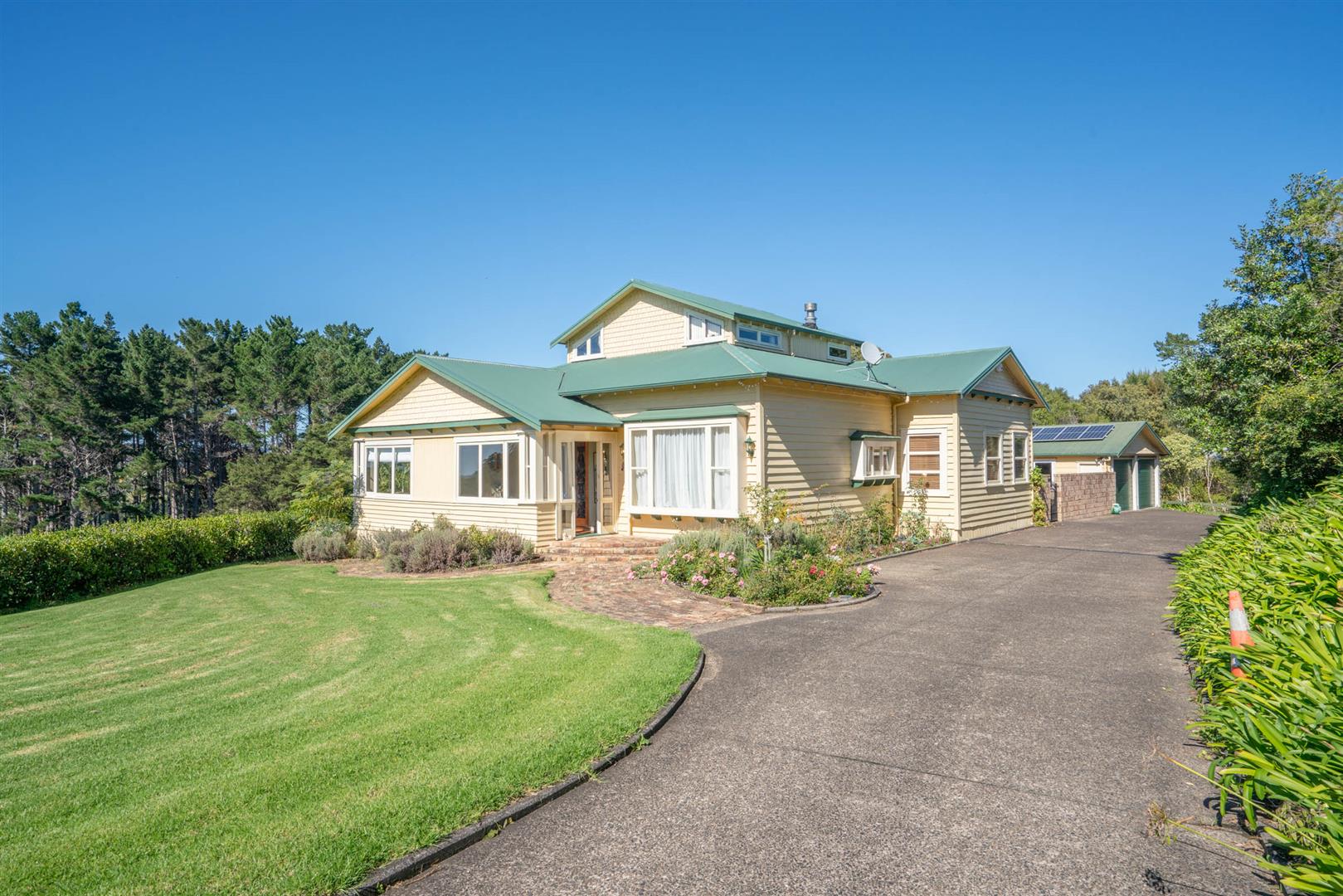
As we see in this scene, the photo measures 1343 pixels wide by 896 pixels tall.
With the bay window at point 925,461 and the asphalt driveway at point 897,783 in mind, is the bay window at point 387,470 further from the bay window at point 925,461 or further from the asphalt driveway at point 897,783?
the bay window at point 925,461

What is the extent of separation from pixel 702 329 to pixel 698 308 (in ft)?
1.96

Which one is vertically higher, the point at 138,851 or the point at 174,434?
the point at 174,434

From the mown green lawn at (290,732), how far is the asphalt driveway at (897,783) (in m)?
0.50

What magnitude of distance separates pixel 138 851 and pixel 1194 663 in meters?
9.11

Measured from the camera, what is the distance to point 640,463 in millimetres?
17109

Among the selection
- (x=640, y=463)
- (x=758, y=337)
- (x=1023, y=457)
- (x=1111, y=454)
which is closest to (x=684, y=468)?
(x=640, y=463)

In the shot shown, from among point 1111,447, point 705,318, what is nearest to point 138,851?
point 705,318

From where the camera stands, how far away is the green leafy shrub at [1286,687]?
3.20 metres

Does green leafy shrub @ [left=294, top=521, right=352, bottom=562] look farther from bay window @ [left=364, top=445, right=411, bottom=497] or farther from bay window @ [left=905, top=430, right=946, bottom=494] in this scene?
bay window @ [left=905, top=430, right=946, bottom=494]

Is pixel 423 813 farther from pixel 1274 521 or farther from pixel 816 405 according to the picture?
pixel 816 405

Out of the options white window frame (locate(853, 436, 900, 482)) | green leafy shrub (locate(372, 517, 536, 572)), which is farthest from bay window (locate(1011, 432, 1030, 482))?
green leafy shrub (locate(372, 517, 536, 572))

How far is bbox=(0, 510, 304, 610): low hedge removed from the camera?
14.6 meters

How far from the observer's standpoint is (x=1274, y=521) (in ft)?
28.6

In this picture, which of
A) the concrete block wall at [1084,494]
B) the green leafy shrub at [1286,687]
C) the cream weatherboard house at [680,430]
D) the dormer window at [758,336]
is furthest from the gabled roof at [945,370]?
the green leafy shrub at [1286,687]
